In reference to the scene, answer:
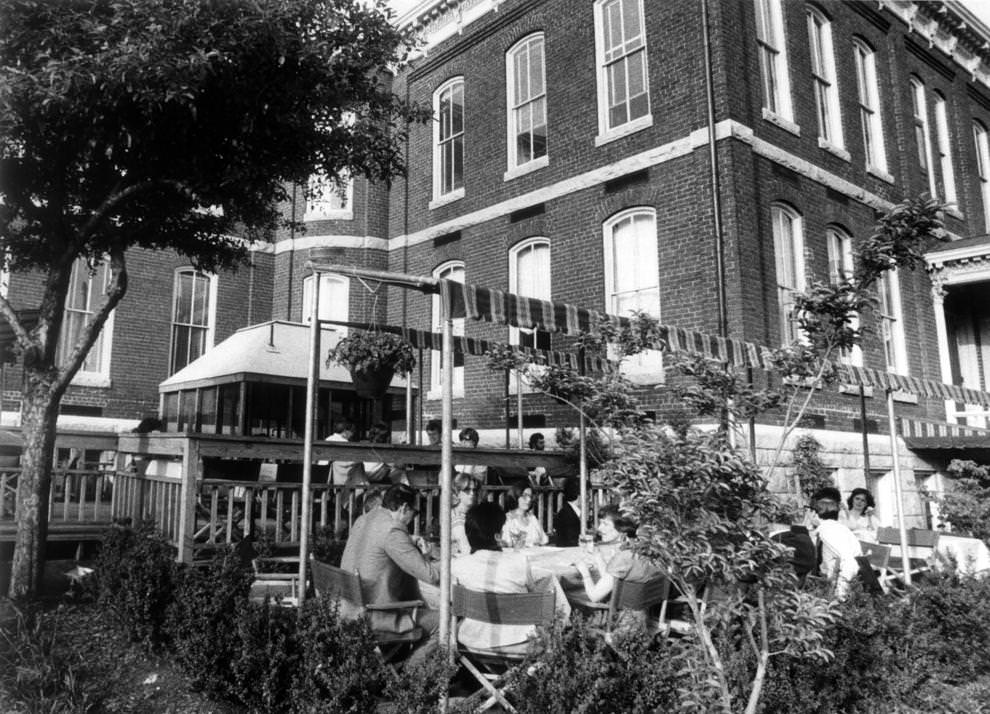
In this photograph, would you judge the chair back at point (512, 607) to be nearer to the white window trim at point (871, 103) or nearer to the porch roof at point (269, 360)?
the porch roof at point (269, 360)

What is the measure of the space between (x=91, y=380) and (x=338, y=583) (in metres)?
14.5

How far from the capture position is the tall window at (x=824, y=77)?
1459 cm

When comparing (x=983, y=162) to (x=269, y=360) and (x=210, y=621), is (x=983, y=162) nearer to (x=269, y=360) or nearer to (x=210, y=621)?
(x=269, y=360)

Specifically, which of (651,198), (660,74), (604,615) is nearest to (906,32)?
(660,74)

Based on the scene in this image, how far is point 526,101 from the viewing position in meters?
15.6

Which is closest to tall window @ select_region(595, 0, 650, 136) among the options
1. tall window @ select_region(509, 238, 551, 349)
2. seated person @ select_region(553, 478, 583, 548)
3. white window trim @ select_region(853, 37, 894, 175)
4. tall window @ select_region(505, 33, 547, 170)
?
tall window @ select_region(505, 33, 547, 170)

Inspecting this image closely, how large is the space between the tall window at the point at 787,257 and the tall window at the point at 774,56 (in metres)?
1.98

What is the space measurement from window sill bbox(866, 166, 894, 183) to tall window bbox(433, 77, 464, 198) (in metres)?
8.52

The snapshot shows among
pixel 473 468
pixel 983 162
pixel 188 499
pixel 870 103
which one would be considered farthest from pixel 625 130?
pixel 983 162

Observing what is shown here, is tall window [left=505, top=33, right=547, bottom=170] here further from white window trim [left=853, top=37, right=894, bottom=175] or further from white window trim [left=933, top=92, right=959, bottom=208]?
white window trim [left=933, top=92, right=959, bottom=208]

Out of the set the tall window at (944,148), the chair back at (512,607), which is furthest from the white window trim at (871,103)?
the chair back at (512,607)

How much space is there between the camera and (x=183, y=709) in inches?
187

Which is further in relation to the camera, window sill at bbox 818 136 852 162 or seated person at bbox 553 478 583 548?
window sill at bbox 818 136 852 162

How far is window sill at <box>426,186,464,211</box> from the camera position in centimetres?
1669
